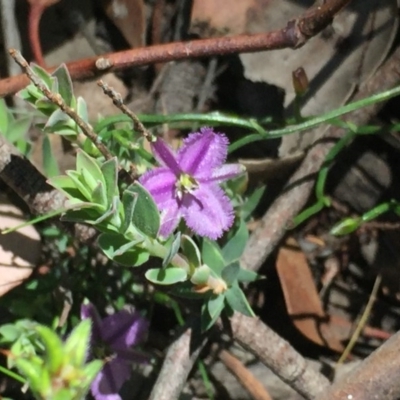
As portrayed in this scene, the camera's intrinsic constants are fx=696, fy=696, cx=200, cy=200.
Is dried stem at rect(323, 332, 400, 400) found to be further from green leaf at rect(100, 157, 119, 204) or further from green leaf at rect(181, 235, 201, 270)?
green leaf at rect(100, 157, 119, 204)

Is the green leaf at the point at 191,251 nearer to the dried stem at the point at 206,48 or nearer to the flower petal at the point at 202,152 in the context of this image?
the flower petal at the point at 202,152

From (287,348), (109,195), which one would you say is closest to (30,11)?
(109,195)

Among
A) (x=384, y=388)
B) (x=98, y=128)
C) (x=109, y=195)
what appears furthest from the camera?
(x=98, y=128)

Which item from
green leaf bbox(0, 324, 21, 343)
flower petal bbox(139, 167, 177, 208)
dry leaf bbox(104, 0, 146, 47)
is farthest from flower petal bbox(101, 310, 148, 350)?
dry leaf bbox(104, 0, 146, 47)

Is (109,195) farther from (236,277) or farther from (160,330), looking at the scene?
(160,330)

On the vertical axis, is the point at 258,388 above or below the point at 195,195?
below

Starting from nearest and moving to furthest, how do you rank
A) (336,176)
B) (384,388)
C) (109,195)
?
(109,195), (384,388), (336,176)

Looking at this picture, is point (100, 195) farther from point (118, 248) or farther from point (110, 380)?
point (110, 380)

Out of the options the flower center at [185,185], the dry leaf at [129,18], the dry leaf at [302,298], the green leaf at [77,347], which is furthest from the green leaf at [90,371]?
the dry leaf at [129,18]
